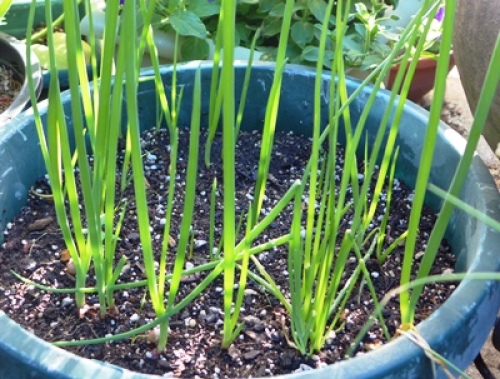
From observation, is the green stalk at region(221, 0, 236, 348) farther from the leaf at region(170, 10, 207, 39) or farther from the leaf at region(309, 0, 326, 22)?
the leaf at region(309, 0, 326, 22)

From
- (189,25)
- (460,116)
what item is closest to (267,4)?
(189,25)

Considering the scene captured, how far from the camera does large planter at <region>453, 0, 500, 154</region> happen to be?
72 centimetres

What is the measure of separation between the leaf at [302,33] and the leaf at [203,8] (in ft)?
0.44

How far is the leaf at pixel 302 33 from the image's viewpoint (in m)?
1.12

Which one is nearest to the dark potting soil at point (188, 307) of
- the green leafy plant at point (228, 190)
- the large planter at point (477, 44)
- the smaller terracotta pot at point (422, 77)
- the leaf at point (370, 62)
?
the green leafy plant at point (228, 190)

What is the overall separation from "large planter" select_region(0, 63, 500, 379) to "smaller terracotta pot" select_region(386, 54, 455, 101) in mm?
523

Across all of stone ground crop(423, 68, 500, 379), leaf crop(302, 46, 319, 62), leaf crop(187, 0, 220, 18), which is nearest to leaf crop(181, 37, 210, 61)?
leaf crop(187, 0, 220, 18)

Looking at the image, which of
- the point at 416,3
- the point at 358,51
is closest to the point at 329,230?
the point at 358,51

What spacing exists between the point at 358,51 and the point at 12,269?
62 centimetres

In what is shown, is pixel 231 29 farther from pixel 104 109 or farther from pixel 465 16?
pixel 465 16

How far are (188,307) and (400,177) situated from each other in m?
0.32

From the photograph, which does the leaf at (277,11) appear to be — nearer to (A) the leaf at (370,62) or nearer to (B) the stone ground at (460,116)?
(A) the leaf at (370,62)

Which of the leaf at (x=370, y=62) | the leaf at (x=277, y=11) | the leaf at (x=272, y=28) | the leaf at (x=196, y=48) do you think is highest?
the leaf at (x=277, y=11)

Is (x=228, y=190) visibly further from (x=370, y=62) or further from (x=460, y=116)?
(x=460, y=116)
